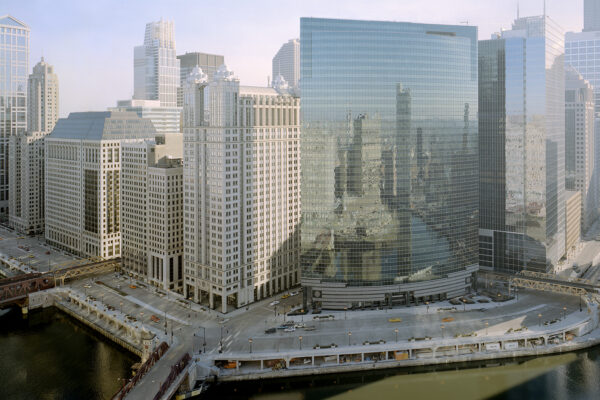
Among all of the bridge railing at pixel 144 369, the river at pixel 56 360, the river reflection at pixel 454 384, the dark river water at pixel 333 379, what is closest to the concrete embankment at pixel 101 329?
the river at pixel 56 360

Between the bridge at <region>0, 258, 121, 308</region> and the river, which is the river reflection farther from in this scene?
the bridge at <region>0, 258, 121, 308</region>

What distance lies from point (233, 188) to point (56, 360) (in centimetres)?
6887

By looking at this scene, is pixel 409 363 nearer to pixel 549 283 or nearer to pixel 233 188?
pixel 549 283

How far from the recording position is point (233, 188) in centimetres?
17500

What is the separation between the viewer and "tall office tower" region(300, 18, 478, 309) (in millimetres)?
174375

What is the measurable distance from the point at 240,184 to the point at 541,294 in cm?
10914

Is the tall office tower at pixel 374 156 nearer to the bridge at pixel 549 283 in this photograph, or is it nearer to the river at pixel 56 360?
the bridge at pixel 549 283

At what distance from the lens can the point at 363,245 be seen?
178 meters

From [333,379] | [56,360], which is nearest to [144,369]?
[56,360]

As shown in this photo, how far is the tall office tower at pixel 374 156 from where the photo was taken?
174 m

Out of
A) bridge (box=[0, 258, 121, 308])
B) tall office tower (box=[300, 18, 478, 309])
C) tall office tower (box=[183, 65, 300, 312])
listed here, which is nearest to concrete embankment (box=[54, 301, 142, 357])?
bridge (box=[0, 258, 121, 308])

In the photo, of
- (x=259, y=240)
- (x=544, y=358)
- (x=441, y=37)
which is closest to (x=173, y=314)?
(x=259, y=240)

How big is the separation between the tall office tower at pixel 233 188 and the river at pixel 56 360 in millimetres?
35720

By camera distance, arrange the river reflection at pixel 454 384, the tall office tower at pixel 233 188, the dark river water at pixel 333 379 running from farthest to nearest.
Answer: the tall office tower at pixel 233 188 → the river reflection at pixel 454 384 → the dark river water at pixel 333 379
